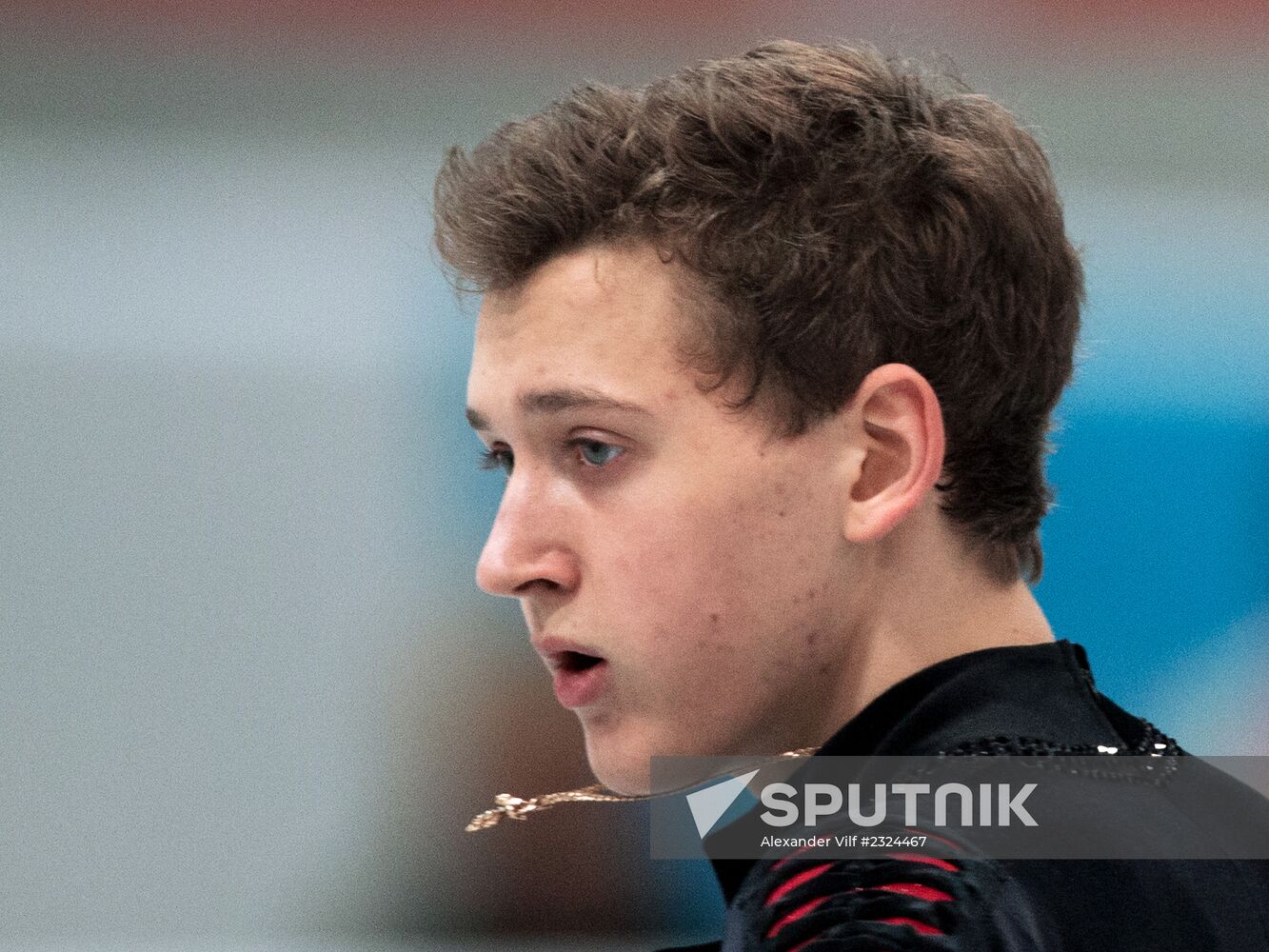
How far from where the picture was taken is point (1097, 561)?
2.66 m

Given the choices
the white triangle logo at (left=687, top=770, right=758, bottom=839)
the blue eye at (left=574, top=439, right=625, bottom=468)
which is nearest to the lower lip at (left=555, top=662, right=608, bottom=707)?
the blue eye at (left=574, top=439, right=625, bottom=468)

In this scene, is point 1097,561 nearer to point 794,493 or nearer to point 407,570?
point 407,570

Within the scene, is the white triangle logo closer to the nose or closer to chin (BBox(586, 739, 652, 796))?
chin (BBox(586, 739, 652, 796))

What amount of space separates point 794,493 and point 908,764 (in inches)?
7.6

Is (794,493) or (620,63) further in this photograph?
(620,63)

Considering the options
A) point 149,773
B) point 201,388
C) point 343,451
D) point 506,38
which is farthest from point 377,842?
point 506,38

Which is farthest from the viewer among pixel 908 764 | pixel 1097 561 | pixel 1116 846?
pixel 1097 561

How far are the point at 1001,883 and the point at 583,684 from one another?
376mm

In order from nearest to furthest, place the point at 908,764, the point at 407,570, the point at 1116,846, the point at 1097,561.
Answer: the point at 1116,846
the point at 908,764
the point at 1097,561
the point at 407,570

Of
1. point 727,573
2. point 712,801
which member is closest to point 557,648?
point 727,573

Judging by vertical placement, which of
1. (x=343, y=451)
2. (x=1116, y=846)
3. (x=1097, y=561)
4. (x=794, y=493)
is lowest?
(x=1116, y=846)

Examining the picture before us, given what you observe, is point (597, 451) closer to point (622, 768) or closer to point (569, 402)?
point (569, 402)

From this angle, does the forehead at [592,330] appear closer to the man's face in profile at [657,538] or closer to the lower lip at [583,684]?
the man's face in profile at [657,538]

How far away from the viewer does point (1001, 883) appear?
691 mm
